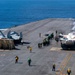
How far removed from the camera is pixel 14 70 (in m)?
51.4

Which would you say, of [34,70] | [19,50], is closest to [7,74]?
[34,70]

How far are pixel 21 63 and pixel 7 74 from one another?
8063 mm

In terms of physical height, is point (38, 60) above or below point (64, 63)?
above

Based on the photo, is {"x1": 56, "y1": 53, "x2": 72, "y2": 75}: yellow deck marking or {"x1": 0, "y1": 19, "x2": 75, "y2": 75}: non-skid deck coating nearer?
{"x1": 56, "y1": 53, "x2": 72, "y2": 75}: yellow deck marking

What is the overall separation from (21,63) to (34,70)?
19.3ft

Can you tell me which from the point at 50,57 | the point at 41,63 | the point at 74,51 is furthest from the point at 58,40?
the point at 41,63

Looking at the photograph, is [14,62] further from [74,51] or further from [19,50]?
[74,51]

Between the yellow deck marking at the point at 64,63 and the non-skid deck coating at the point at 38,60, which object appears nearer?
the yellow deck marking at the point at 64,63

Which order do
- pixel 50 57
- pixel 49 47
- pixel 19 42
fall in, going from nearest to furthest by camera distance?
pixel 50 57 → pixel 49 47 → pixel 19 42

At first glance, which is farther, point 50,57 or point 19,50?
point 19,50

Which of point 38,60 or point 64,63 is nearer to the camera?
point 64,63

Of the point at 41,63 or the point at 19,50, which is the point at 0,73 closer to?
the point at 41,63

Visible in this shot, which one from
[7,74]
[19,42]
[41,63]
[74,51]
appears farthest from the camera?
[19,42]

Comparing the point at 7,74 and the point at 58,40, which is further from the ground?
the point at 58,40
